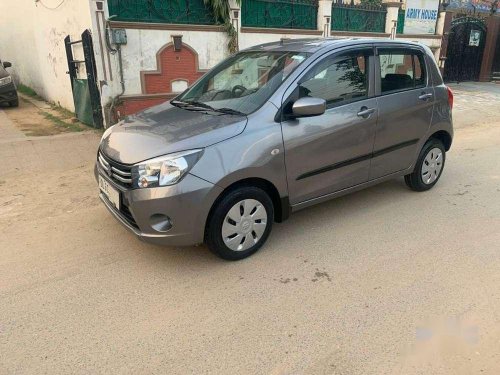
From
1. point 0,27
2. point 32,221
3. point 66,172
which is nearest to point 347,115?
point 32,221

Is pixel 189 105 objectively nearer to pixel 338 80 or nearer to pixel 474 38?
pixel 338 80

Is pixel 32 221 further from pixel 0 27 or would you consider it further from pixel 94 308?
pixel 0 27

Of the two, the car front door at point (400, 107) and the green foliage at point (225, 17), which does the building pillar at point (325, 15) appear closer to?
the green foliage at point (225, 17)

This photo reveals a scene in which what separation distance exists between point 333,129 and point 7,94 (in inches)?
416

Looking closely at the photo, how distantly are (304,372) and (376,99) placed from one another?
273cm

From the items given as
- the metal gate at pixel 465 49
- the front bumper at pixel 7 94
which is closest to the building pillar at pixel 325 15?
the metal gate at pixel 465 49

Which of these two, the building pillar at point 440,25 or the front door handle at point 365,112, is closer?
the front door handle at point 365,112

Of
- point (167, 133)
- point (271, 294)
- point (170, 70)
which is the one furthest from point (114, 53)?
point (271, 294)

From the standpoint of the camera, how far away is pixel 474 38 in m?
17.8

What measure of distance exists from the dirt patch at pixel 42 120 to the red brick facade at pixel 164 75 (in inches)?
43.6

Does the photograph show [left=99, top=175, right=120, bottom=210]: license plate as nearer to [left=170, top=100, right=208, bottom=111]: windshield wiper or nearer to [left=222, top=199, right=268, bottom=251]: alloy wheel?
[left=222, top=199, right=268, bottom=251]: alloy wheel

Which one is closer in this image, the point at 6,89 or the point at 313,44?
the point at 313,44

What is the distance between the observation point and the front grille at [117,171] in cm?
317

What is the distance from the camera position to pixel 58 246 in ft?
12.3
